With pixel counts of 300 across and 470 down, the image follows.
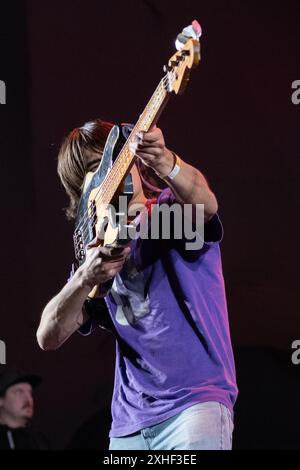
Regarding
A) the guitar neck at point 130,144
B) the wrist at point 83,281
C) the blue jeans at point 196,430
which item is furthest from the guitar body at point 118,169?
the blue jeans at point 196,430

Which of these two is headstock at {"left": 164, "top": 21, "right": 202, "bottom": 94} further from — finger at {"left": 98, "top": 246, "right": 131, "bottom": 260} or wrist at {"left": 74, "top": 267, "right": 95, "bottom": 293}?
wrist at {"left": 74, "top": 267, "right": 95, "bottom": 293}

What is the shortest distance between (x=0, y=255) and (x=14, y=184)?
0.34 metres

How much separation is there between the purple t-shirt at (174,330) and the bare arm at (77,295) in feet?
0.27

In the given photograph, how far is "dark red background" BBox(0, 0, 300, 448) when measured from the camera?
10.4ft

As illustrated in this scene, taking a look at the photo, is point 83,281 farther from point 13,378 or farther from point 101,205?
point 13,378

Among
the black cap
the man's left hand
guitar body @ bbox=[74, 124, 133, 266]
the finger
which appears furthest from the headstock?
the black cap

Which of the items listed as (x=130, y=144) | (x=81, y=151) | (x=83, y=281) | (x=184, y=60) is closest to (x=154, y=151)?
(x=130, y=144)

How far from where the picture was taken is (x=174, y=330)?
1.81 m

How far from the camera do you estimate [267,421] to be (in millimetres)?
3119

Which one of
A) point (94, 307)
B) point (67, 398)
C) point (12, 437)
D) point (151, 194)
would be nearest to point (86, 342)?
point (67, 398)

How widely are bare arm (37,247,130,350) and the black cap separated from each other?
47.6 inches

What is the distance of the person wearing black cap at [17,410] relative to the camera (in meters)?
3.25

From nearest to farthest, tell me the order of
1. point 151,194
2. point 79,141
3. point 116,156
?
1. point 116,156
2. point 151,194
3. point 79,141
